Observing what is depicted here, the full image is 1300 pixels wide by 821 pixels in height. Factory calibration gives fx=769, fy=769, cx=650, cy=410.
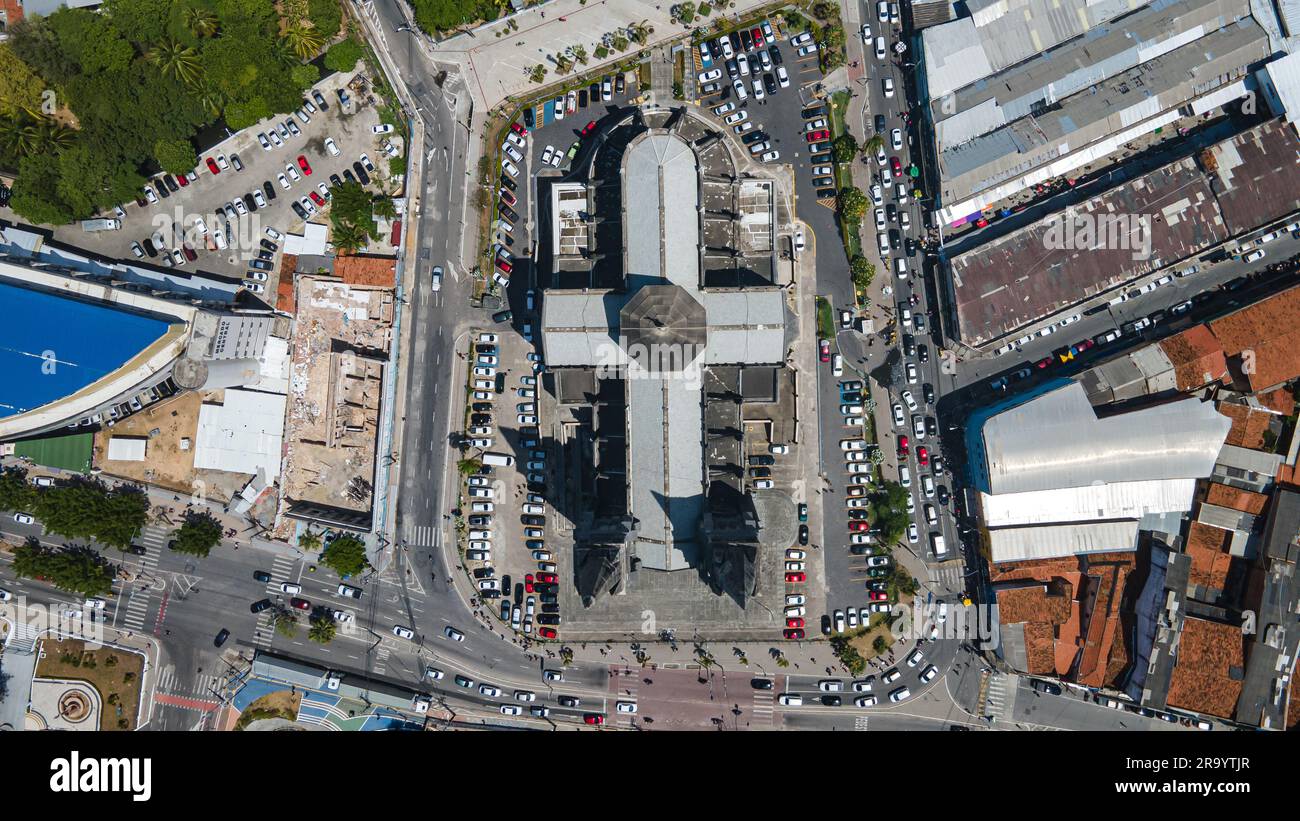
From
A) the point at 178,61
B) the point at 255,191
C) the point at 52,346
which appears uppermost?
the point at 178,61

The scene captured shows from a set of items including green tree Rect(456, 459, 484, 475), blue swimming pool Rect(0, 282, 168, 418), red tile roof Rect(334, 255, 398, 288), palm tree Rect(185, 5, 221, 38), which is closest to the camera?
blue swimming pool Rect(0, 282, 168, 418)

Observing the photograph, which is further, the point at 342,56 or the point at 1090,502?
the point at 342,56

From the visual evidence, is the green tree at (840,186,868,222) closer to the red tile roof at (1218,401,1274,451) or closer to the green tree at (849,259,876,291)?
the green tree at (849,259,876,291)

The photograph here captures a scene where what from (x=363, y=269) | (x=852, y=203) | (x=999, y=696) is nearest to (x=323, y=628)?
(x=363, y=269)

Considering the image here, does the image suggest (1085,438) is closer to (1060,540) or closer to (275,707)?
(1060,540)

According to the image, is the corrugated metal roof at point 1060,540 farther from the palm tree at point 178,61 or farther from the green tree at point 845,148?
the palm tree at point 178,61

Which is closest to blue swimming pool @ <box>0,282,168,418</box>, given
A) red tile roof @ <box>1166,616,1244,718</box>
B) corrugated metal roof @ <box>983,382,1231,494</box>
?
corrugated metal roof @ <box>983,382,1231,494</box>
